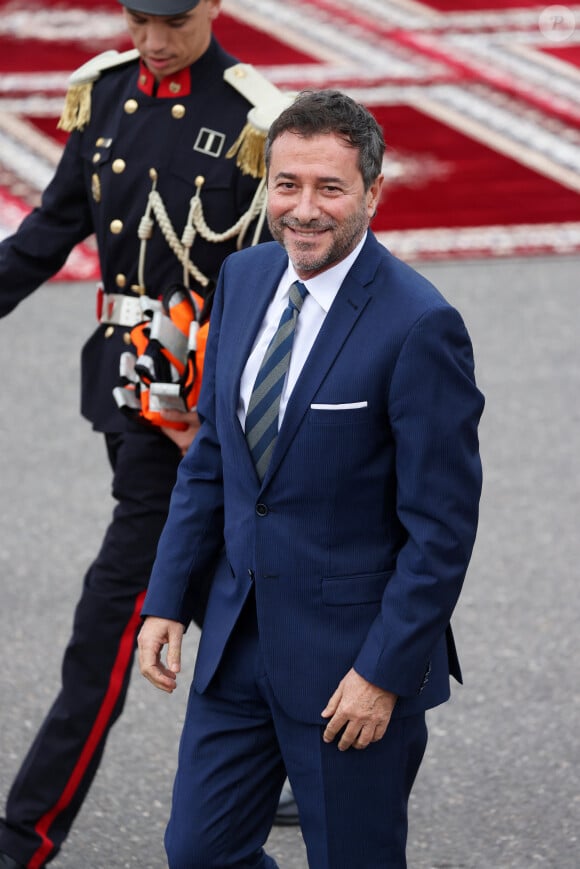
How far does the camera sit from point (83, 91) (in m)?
3.94

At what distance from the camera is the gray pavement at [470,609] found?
13.1 feet

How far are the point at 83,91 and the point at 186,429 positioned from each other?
0.88 metres

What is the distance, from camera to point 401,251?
886 cm

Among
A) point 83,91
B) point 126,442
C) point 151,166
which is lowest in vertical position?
point 126,442

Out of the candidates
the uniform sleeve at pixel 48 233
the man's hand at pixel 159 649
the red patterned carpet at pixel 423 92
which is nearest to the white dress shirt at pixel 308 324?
the man's hand at pixel 159 649

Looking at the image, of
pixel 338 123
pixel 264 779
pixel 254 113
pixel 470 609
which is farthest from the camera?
pixel 470 609

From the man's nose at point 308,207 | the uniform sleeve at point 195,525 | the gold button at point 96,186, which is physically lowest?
the uniform sleeve at point 195,525

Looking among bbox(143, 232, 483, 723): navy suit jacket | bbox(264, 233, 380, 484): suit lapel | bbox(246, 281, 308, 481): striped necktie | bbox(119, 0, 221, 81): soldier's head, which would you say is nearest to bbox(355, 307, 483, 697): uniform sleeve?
bbox(143, 232, 483, 723): navy suit jacket

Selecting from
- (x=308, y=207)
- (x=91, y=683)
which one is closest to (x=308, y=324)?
(x=308, y=207)

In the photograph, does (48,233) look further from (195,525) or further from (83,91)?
(195,525)

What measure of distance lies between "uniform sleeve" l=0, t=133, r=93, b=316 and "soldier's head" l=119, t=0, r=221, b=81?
315mm

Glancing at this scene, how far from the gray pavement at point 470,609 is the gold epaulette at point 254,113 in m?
1.59

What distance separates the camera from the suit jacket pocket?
110 inches

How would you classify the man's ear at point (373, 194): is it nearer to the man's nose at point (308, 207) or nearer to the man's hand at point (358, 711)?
the man's nose at point (308, 207)
